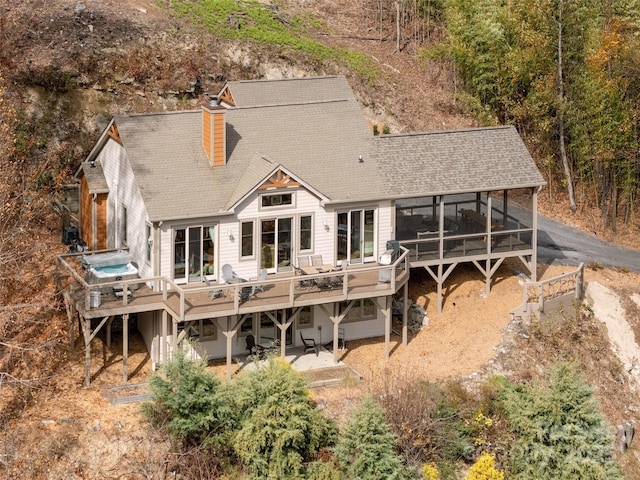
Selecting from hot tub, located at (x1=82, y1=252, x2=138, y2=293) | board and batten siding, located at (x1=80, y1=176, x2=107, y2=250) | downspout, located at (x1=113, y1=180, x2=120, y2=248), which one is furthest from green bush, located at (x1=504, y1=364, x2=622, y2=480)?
board and batten siding, located at (x1=80, y1=176, x2=107, y2=250)

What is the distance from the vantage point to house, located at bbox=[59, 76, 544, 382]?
32.2 meters

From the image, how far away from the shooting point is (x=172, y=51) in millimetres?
48938

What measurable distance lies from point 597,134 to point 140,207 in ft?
75.9

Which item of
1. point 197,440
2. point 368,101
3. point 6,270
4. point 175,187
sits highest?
point 368,101

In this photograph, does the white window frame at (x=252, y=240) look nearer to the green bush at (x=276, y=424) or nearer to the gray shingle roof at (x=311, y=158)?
the gray shingle roof at (x=311, y=158)

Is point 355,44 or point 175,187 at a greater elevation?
point 355,44

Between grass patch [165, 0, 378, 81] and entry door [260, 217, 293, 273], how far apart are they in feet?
65.3

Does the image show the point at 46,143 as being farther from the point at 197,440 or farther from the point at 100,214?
the point at 197,440

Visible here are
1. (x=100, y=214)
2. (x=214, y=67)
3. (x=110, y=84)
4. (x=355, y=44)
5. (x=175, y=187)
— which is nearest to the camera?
(x=175, y=187)

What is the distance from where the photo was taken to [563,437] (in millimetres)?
29688

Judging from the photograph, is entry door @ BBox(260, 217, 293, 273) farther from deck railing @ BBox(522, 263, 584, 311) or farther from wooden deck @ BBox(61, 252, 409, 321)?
deck railing @ BBox(522, 263, 584, 311)

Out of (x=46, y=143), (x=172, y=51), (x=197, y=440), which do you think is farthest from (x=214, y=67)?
(x=197, y=440)

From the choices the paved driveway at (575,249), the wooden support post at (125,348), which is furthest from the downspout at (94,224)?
the paved driveway at (575,249)

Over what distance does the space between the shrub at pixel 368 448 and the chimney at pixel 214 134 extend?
9.44 m
